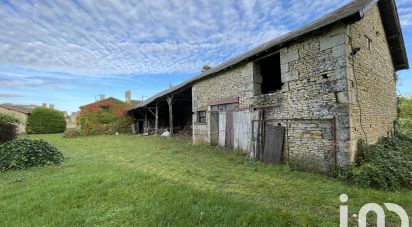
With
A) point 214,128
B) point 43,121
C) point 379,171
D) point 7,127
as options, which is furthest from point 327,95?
point 43,121

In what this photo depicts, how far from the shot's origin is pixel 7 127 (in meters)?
13.0

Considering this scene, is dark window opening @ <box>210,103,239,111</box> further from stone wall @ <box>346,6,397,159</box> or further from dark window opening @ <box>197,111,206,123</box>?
stone wall @ <box>346,6,397,159</box>

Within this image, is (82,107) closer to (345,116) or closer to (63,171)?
(63,171)

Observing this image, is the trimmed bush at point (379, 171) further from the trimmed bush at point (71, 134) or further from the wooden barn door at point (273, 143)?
the trimmed bush at point (71, 134)

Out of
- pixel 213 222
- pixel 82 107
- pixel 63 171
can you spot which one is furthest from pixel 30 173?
pixel 82 107

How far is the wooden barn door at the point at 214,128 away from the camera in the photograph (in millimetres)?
12203

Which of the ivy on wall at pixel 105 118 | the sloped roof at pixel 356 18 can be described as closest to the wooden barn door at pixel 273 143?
the sloped roof at pixel 356 18

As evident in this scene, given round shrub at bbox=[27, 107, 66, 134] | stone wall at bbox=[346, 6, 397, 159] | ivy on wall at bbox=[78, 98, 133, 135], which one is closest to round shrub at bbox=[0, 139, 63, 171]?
stone wall at bbox=[346, 6, 397, 159]

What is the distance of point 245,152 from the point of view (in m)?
9.31

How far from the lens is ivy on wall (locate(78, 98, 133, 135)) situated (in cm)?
2533

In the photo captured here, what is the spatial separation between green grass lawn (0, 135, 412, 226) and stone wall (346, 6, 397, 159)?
83.7 inches

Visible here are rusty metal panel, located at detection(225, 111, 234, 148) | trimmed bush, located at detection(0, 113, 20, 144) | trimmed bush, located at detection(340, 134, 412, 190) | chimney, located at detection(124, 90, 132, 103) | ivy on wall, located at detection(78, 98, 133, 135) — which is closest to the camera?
trimmed bush, located at detection(340, 134, 412, 190)

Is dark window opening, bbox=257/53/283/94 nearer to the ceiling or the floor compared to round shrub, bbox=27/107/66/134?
nearer to the ceiling

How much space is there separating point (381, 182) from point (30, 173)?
902 cm
